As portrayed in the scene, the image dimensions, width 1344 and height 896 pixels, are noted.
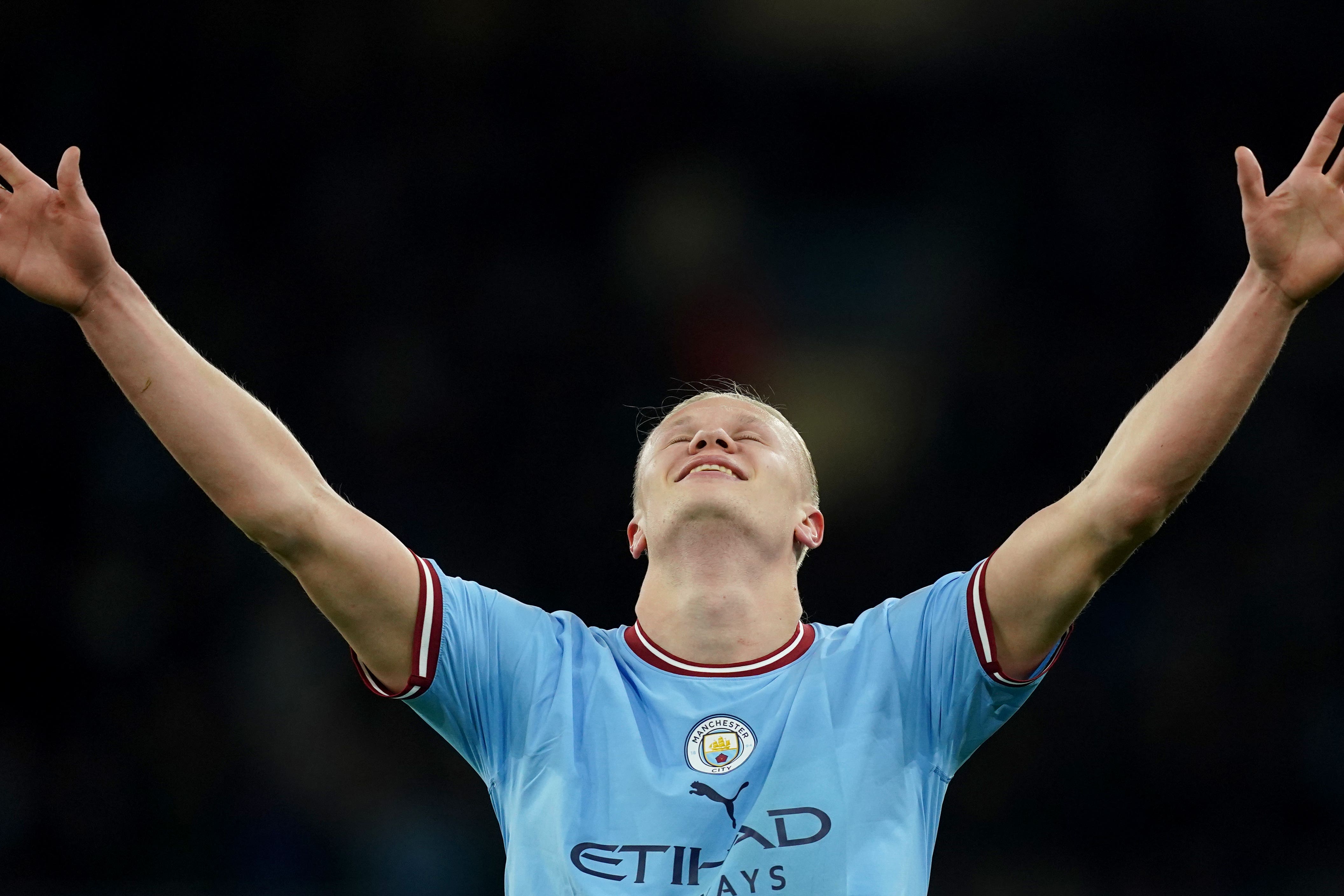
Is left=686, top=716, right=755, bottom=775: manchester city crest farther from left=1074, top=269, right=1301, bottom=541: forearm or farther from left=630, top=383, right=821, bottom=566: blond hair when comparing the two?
left=1074, top=269, right=1301, bottom=541: forearm

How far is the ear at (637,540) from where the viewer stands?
4492 mm

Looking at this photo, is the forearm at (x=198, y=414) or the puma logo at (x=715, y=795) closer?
the forearm at (x=198, y=414)

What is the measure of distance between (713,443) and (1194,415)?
62.6 inches

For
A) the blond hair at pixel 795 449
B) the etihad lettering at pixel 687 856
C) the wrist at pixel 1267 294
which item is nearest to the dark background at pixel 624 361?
the blond hair at pixel 795 449

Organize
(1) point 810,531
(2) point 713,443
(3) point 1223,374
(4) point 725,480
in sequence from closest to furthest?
1. (3) point 1223,374
2. (4) point 725,480
3. (2) point 713,443
4. (1) point 810,531

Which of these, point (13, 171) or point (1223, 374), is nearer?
point (1223, 374)

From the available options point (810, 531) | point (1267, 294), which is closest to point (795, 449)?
point (810, 531)

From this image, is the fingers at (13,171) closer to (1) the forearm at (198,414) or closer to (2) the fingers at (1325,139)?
(1) the forearm at (198,414)

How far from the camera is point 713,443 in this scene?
4.33 metres

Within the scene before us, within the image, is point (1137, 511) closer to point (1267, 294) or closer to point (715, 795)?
point (1267, 294)

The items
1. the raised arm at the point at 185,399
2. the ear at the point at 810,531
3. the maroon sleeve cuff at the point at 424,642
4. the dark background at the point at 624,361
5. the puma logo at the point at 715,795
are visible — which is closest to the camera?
the raised arm at the point at 185,399

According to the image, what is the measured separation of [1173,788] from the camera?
821cm

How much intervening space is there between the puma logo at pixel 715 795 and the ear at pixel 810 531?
42.5 inches

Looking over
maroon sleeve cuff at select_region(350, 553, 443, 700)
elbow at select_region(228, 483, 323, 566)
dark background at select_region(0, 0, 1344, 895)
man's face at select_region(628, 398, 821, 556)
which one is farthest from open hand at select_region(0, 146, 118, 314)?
dark background at select_region(0, 0, 1344, 895)
